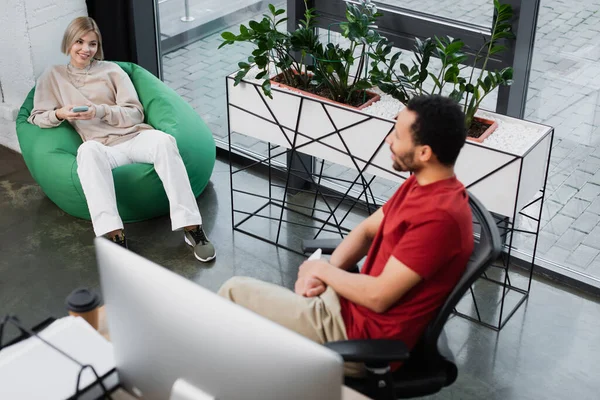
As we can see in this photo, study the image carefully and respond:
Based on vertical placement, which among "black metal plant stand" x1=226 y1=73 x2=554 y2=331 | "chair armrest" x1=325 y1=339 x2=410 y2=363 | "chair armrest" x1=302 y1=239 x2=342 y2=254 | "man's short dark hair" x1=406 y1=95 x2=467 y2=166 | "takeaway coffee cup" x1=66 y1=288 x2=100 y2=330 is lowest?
"black metal plant stand" x1=226 y1=73 x2=554 y2=331

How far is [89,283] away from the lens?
3.52m

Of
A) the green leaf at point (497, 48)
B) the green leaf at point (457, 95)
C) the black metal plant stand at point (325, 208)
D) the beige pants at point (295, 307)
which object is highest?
the green leaf at point (497, 48)

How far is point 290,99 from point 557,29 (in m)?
1.12

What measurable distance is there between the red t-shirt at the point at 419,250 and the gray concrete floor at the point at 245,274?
84cm

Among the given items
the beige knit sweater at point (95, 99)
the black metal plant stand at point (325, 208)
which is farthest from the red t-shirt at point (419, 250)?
the beige knit sweater at point (95, 99)

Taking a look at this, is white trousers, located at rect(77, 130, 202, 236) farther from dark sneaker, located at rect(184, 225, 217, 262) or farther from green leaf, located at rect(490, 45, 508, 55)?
green leaf, located at rect(490, 45, 508, 55)

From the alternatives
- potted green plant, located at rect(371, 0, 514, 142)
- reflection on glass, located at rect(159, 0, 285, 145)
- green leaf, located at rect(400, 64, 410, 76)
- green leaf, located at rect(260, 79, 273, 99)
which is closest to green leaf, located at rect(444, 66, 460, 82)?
potted green plant, located at rect(371, 0, 514, 142)

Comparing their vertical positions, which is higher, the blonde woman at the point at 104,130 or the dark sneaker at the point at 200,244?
the blonde woman at the point at 104,130

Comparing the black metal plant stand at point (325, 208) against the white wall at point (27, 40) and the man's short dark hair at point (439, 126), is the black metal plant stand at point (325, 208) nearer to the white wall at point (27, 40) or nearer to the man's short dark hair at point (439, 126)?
the man's short dark hair at point (439, 126)

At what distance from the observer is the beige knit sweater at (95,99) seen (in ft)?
12.7

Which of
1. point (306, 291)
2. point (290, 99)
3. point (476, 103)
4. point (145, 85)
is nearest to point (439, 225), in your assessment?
point (306, 291)

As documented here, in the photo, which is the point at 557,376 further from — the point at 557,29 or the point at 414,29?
the point at 414,29

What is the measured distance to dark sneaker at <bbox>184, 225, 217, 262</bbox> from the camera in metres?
3.67

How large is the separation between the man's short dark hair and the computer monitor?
2.73 feet
